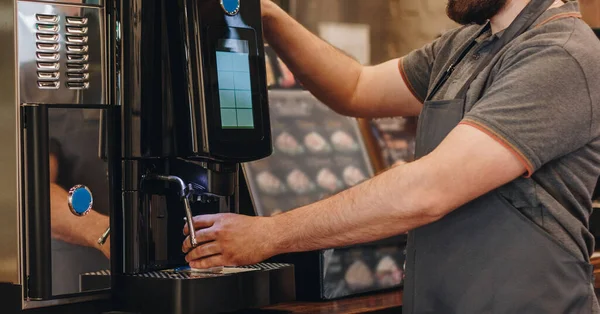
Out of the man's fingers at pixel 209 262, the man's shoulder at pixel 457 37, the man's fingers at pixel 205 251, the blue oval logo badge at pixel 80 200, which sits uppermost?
the man's shoulder at pixel 457 37

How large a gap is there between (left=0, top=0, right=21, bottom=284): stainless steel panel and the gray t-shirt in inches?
29.7

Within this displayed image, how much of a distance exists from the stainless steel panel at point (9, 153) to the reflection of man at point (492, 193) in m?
0.30

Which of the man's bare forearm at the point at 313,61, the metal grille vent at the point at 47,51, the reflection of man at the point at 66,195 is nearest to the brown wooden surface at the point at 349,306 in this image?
the reflection of man at the point at 66,195

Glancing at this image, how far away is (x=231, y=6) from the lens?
161 centimetres

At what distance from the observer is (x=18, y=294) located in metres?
1.52

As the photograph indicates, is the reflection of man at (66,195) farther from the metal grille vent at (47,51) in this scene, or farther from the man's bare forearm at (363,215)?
the man's bare forearm at (363,215)

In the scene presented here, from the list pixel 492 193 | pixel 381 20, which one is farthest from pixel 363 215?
pixel 381 20

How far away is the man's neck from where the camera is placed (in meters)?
1.72

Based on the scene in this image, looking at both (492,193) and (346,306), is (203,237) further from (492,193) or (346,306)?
(492,193)

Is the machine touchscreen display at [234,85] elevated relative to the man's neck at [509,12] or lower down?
lower down

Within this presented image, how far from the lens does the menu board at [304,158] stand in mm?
2018

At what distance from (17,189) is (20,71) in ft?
0.64

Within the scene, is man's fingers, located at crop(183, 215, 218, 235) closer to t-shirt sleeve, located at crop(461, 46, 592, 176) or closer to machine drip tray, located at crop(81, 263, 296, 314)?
machine drip tray, located at crop(81, 263, 296, 314)

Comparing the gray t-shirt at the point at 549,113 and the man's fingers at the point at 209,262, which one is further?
the man's fingers at the point at 209,262
